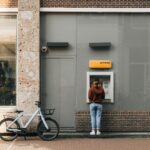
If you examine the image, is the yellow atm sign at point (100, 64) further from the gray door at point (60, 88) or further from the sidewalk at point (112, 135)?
the sidewalk at point (112, 135)

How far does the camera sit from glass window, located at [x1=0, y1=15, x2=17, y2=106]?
16703mm

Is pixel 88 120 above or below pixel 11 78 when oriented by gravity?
below

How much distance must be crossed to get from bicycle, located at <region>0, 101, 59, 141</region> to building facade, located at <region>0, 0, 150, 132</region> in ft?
3.24

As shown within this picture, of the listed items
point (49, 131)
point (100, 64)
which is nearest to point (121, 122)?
point (100, 64)

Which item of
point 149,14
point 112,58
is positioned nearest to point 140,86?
point 112,58

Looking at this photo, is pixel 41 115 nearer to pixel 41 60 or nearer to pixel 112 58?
pixel 41 60

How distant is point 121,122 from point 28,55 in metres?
3.72

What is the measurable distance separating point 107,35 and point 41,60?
2317 mm

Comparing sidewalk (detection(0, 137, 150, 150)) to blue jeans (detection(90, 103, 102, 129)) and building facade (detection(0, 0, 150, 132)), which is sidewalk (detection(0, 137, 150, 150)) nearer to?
blue jeans (detection(90, 103, 102, 129))

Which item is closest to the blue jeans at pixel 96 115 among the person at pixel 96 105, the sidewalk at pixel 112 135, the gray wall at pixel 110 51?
the person at pixel 96 105

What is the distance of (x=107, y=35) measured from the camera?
55.0 ft

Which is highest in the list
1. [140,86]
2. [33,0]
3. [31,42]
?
[33,0]

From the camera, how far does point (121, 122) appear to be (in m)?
16.6

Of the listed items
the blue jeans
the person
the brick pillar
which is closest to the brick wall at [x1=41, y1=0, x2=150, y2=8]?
the brick pillar
